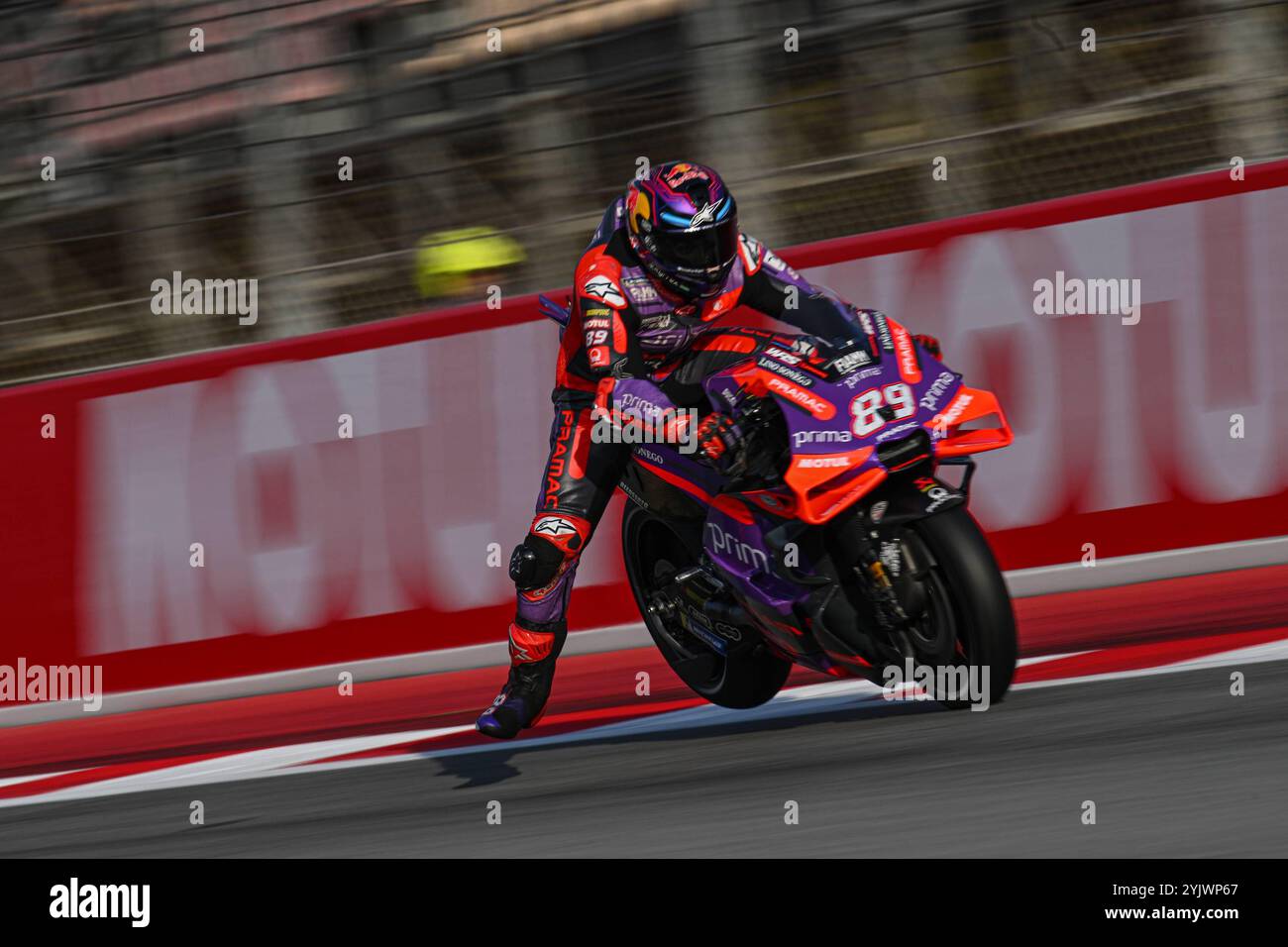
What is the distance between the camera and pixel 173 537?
31.6 ft

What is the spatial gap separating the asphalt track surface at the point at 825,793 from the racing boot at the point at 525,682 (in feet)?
0.54

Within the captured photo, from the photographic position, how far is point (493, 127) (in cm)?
1023

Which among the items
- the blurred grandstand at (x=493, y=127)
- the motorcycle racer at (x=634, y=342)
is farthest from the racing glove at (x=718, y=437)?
the blurred grandstand at (x=493, y=127)

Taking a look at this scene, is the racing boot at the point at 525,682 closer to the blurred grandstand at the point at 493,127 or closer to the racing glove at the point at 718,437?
the racing glove at the point at 718,437

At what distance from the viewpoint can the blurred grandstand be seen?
9422 millimetres

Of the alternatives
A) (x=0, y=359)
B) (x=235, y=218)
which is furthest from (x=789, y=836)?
(x=0, y=359)

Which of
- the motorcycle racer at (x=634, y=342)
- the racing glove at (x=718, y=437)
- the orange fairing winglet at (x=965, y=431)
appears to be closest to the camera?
the orange fairing winglet at (x=965, y=431)

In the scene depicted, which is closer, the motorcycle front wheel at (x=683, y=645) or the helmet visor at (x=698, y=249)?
the helmet visor at (x=698, y=249)

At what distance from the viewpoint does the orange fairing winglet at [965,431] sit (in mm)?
5469

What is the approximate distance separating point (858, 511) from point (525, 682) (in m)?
1.89

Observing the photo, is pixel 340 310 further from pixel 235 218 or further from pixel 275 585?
pixel 275 585

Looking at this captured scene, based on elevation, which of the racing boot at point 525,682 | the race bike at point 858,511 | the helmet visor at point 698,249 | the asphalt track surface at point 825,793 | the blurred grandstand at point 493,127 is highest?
the blurred grandstand at point 493,127

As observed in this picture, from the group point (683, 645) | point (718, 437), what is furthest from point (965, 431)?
point (683, 645)

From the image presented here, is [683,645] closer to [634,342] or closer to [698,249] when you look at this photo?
[634,342]
